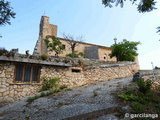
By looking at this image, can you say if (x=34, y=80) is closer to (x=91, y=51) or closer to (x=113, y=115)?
(x=113, y=115)

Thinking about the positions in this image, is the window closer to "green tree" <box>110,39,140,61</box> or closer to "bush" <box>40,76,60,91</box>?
"bush" <box>40,76,60,91</box>

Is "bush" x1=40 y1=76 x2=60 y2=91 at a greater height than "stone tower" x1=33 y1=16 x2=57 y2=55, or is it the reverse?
"stone tower" x1=33 y1=16 x2=57 y2=55

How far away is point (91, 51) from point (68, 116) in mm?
20809

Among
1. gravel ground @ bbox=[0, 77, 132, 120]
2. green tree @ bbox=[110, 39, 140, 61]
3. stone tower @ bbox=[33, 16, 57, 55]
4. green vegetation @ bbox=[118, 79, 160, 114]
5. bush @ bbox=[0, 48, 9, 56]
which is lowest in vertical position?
gravel ground @ bbox=[0, 77, 132, 120]

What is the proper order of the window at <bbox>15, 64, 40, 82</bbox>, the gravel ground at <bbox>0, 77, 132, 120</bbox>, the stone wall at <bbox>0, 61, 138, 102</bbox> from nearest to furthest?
the gravel ground at <bbox>0, 77, 132, 120</bbox>, the stone wall at <bbox>0, 61, 138, 102</bbox>, the window at <bbox>15, 64, 40, 82</bbox>

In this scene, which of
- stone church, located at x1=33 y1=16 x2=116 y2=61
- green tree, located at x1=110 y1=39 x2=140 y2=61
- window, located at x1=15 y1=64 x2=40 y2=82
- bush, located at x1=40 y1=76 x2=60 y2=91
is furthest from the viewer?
stone church, located at x1=33 y1=16 x2=116 y2=61

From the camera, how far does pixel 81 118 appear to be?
3.27m

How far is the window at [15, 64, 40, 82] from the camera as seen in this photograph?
7141mm

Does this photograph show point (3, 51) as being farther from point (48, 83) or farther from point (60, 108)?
point (60, 108)

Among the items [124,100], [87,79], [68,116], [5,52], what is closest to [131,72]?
[87,79]

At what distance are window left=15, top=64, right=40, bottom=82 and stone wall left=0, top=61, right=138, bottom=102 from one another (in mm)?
249

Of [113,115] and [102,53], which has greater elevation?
[102,53]

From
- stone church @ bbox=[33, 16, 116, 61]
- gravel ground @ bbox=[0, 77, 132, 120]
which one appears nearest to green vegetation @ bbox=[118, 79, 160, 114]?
gravel ground @ bbox=[0, 77, 132, 120]

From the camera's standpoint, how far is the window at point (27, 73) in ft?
23.4
